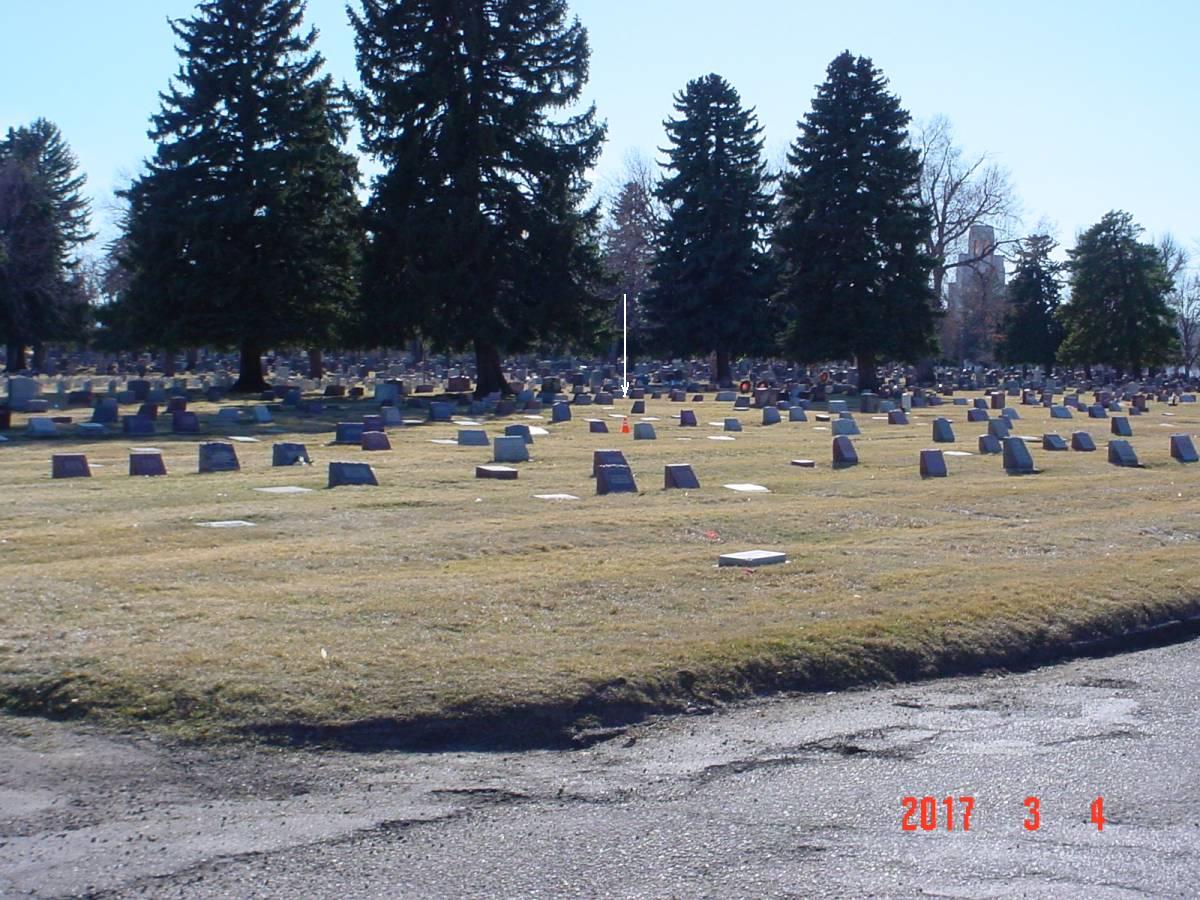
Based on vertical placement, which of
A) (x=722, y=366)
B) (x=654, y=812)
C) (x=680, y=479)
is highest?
(x=722, y=366)

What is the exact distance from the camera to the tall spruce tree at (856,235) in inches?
1934

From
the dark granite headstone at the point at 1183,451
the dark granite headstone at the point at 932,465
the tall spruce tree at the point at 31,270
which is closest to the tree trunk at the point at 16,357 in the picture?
the tall spruce tree at the point at 31,270

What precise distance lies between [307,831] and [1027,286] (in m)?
80.8

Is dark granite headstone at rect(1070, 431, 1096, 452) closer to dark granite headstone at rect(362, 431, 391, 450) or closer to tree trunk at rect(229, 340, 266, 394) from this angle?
dark granite headstone at rect(362, 431, 391, 450)

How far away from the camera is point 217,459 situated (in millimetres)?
18594

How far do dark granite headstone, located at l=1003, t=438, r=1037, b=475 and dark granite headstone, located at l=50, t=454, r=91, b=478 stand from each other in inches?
522

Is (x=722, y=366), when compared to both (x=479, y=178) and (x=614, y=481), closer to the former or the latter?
(x=479, y=178)

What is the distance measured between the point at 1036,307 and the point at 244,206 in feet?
180

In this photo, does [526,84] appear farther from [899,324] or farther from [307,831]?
[307,831]

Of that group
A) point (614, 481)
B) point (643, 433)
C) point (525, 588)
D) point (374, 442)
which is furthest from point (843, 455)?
point (525, 588)

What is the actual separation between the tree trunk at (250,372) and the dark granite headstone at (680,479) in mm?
25872

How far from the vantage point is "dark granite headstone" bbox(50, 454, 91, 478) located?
57.0 feet

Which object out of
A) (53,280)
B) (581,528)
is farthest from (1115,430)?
(53,280)

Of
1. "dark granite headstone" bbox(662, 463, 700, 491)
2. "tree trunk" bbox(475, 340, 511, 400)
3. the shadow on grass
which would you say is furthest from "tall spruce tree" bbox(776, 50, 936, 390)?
the shadow on grass
